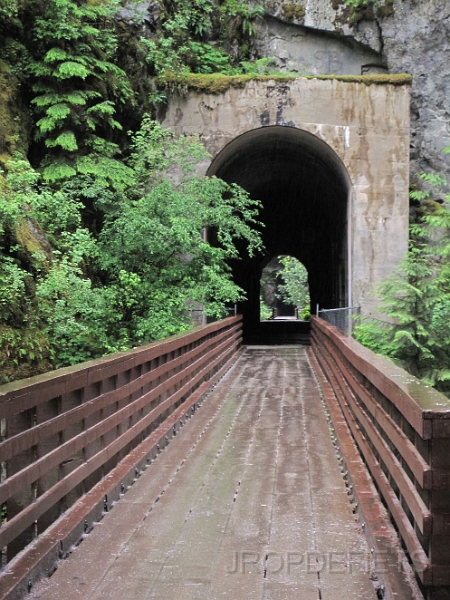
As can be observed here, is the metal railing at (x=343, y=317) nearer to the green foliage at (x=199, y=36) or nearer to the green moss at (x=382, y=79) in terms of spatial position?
the green moss at (x=382, y=79)

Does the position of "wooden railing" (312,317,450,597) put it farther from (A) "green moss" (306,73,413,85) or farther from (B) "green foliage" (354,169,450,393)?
(A) "green moss" (306,73,413,85)

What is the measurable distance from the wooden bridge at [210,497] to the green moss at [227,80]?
34.2 feet

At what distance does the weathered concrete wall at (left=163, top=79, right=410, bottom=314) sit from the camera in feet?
51.1

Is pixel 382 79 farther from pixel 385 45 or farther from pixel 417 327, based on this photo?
pixel 417 327

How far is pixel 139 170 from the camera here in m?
12.7

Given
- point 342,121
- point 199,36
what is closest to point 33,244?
point 342,121

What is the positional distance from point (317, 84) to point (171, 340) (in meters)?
10.3

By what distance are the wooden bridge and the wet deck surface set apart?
0.01 m

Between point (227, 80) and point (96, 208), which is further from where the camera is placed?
point (227, 80)

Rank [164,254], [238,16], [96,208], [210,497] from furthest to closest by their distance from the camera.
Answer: [238,16], [96,208], [164,254], [210,497]

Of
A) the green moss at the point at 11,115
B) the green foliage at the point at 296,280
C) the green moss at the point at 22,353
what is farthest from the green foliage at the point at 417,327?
the green foliage at the point at 296,280

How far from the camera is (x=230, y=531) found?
13.1 ft

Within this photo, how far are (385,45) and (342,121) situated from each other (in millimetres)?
4783

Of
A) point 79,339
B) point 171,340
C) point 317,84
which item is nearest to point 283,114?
point 317,84
